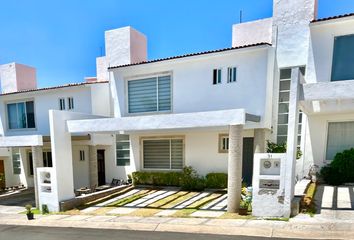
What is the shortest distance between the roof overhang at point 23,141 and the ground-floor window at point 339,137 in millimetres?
13713

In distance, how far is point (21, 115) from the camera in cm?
1583

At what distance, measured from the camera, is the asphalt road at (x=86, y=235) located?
19.7 feet

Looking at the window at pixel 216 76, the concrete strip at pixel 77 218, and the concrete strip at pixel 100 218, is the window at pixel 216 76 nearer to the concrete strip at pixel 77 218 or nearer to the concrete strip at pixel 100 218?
the concrete strip at pixel 100 218

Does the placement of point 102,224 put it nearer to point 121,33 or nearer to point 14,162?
point 121,33

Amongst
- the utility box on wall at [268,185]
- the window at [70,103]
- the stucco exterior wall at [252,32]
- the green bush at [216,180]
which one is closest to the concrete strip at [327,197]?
the utility box on wall at [268,185]

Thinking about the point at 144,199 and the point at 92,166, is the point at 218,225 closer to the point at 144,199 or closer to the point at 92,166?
the point at 144,199

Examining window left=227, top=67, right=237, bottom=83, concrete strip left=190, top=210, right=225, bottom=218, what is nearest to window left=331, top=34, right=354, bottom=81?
window left=227, top=67, right=237, bottom=83

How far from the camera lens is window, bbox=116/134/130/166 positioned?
13.8m

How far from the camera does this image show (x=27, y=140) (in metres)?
10.5

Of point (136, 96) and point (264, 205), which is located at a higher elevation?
point (136, 96)

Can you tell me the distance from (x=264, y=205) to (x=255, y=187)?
0.60m

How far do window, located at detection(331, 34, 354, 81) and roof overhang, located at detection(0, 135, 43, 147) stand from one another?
538 inches

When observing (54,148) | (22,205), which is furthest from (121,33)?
(22,205)

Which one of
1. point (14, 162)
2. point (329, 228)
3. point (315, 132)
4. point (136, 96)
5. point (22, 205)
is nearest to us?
point (329, 228)
